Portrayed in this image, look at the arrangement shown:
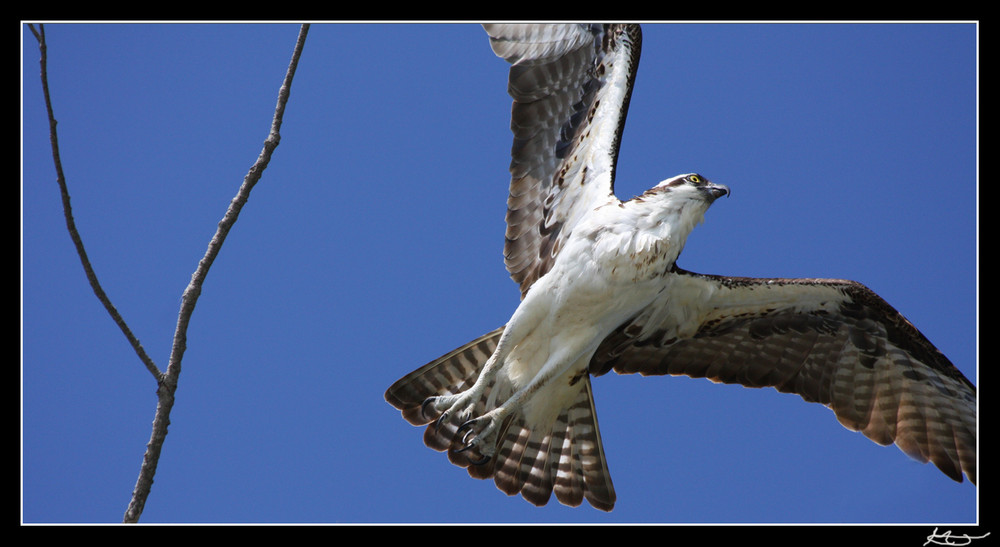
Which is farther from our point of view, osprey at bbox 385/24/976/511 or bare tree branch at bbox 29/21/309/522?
osprey at bbox 385/24/976/511

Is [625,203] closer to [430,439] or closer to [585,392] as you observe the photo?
[585,392]

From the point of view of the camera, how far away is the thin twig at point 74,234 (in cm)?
467

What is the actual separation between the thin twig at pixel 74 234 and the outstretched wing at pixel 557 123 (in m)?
3.06

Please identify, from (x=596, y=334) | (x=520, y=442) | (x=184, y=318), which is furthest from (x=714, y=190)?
(x=184, y=318)

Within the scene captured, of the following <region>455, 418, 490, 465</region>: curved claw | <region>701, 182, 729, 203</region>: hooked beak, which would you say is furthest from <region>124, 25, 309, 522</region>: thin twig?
<region>701, 182, 729, 203</region>: hooked beak

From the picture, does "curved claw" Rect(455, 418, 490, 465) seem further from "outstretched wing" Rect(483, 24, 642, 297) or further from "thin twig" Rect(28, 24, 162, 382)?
"thin twig" Rect(28, 24, 162, 382)

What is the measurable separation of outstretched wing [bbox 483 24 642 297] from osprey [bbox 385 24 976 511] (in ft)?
0.04

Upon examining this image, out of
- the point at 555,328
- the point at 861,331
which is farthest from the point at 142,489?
the point at 861,331

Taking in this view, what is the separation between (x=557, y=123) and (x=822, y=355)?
2.87 meters

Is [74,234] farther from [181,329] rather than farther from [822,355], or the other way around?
[822,355]

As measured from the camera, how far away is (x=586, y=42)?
23.9 feet

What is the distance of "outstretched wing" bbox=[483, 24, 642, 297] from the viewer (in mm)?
7102

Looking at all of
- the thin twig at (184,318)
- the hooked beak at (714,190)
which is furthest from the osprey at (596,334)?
the thin twig at (184,318)

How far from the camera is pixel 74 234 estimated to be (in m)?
4.85
